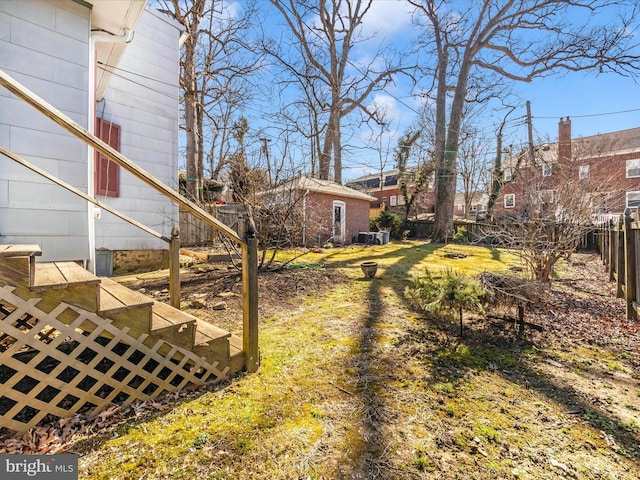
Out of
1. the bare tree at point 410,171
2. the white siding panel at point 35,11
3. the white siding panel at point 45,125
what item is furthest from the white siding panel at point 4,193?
the bare tree at point 410,171

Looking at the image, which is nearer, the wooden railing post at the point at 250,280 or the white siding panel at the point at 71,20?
the wooden railing post at the point at 250,280

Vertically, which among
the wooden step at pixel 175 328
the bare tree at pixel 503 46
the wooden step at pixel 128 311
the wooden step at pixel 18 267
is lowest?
the wooden step at pixel 175 328

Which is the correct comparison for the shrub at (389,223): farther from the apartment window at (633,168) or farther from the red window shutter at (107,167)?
the apartment window at (633,168)

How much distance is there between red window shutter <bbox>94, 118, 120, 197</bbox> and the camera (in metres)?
6.08

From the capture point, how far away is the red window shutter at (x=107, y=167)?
6082mm

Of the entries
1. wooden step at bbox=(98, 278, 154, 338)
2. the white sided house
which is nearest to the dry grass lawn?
wooden step at bbox=(98, 278, 154, 338)

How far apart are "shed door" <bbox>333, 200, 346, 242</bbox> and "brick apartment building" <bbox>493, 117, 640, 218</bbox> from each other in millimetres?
7246

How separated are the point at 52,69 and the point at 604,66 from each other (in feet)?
60.8

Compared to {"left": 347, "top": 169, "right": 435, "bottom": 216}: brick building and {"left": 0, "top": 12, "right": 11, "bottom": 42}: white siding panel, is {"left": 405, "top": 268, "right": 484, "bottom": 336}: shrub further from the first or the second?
{"left": 347, "top": 169, "right": 435, "bottom": 216}: brick building

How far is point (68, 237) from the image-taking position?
4.04 meters

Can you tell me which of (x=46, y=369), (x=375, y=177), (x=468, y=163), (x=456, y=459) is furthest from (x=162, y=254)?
(x=375, y=177)

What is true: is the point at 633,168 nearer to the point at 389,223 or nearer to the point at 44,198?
the point at 389,223

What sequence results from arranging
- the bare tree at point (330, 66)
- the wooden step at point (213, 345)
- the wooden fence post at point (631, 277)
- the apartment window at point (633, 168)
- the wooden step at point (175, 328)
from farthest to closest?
1. the apartment window at point (633, 168)
2. the bare tree at point (330, 66)
3. the wooden fence post at point (631, 277)
4. the wooden step at point (213, 345)
5. the wooden step at point (175, 328)

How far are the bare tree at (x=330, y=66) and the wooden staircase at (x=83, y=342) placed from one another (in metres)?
16.8
